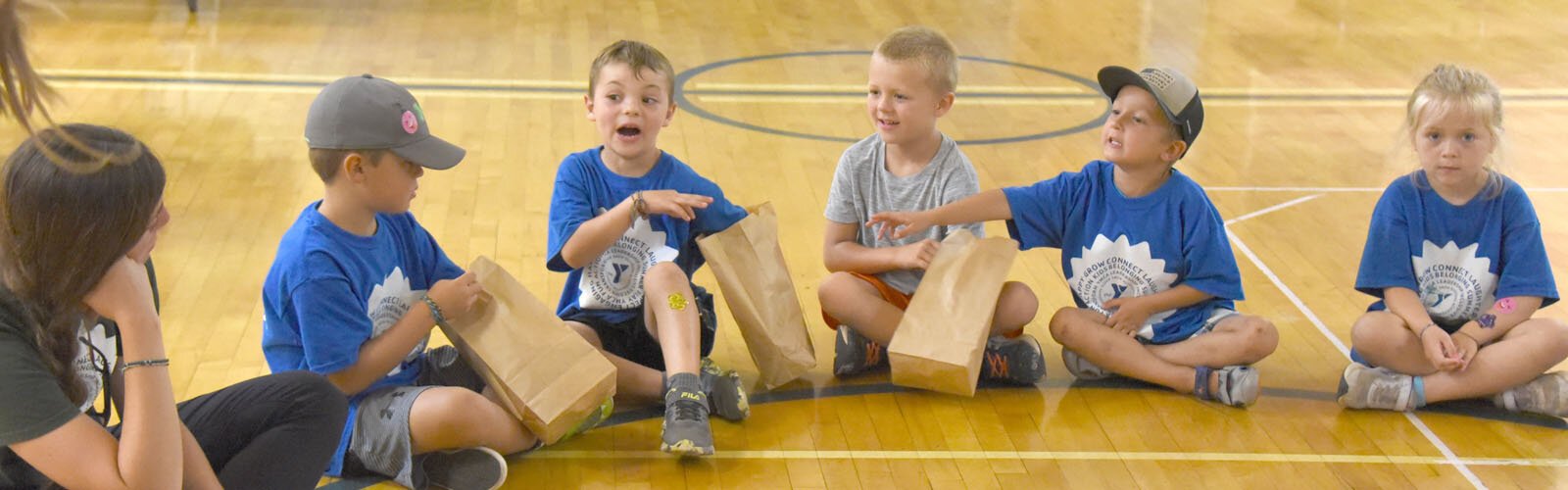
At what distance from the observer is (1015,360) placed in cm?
301

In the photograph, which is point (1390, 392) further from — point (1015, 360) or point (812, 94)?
point (812, 94)

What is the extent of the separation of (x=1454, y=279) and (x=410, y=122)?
74.9 inches

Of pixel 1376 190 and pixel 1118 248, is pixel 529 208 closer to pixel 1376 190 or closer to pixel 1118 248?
pixel 1118 248

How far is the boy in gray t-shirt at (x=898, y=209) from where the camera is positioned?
303 centimetres

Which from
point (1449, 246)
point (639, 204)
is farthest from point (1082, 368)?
point (639, 204)

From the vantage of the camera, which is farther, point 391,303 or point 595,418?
point 595,418

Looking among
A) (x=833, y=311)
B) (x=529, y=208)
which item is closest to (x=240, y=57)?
(x=529, y=208)

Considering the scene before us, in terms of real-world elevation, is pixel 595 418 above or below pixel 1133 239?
below

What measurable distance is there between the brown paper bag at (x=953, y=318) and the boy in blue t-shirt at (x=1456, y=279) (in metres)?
0.68

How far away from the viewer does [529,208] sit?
4070 mm

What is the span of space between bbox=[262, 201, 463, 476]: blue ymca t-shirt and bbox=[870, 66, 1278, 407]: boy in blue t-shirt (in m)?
0.88

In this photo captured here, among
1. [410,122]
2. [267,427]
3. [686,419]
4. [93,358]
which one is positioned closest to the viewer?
[93,358]

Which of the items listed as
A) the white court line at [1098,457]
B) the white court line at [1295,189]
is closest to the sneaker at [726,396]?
the white court line at [1098,457]

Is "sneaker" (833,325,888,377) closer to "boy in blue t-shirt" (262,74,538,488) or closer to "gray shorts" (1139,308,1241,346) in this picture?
"gray shorts" (1139,308,1241,346)
